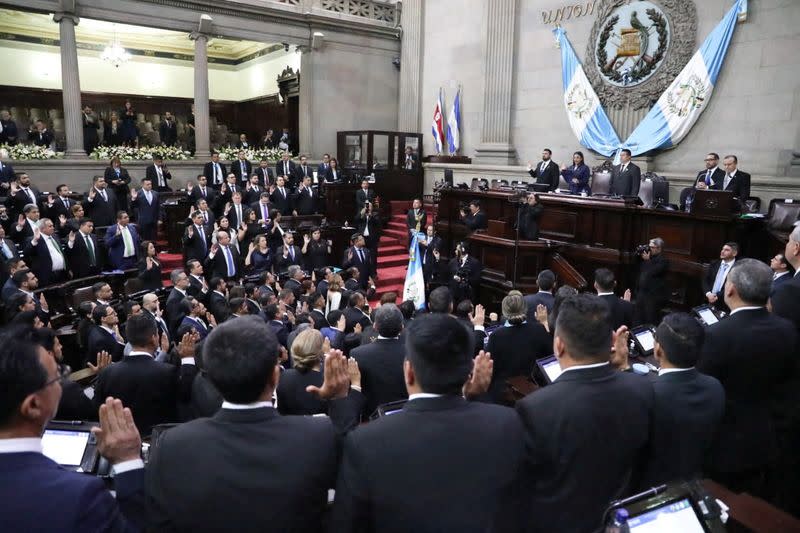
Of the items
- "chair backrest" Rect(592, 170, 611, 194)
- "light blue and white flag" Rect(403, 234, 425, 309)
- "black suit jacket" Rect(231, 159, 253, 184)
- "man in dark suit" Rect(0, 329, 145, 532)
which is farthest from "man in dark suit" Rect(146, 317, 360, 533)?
"black suit jacket" Rect(231, 159, 253, 184)

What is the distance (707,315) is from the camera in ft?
14.8

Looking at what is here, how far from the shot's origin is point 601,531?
6.19ft

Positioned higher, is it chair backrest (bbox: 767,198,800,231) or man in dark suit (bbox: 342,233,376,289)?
chair backrest (bbox: 767,198,800,231)

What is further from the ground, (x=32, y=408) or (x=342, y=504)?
(x=32, y=408)

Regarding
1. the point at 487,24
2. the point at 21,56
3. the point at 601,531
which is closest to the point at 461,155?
the point at 487,24

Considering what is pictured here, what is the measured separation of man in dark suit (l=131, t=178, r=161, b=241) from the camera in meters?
9.97

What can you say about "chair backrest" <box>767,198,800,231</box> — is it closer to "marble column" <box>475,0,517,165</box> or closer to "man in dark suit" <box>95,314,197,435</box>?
"man in dark suit" <box>95,314,197,435</box>

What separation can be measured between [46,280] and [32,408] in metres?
7.28

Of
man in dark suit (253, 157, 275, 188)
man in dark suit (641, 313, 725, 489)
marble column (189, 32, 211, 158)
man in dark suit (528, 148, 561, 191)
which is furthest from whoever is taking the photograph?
marble column (189, 32, 211, 158)

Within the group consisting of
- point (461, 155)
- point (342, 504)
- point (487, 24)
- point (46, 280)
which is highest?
point (487, 24)

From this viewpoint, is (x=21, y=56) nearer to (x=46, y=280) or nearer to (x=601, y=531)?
(x=46, y=280)

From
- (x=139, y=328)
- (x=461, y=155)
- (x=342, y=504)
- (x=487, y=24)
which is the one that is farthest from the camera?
(x=461, y=155)

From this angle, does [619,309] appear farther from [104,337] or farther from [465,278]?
[104,337]

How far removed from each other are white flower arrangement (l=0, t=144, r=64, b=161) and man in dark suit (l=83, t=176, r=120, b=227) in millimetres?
2762
